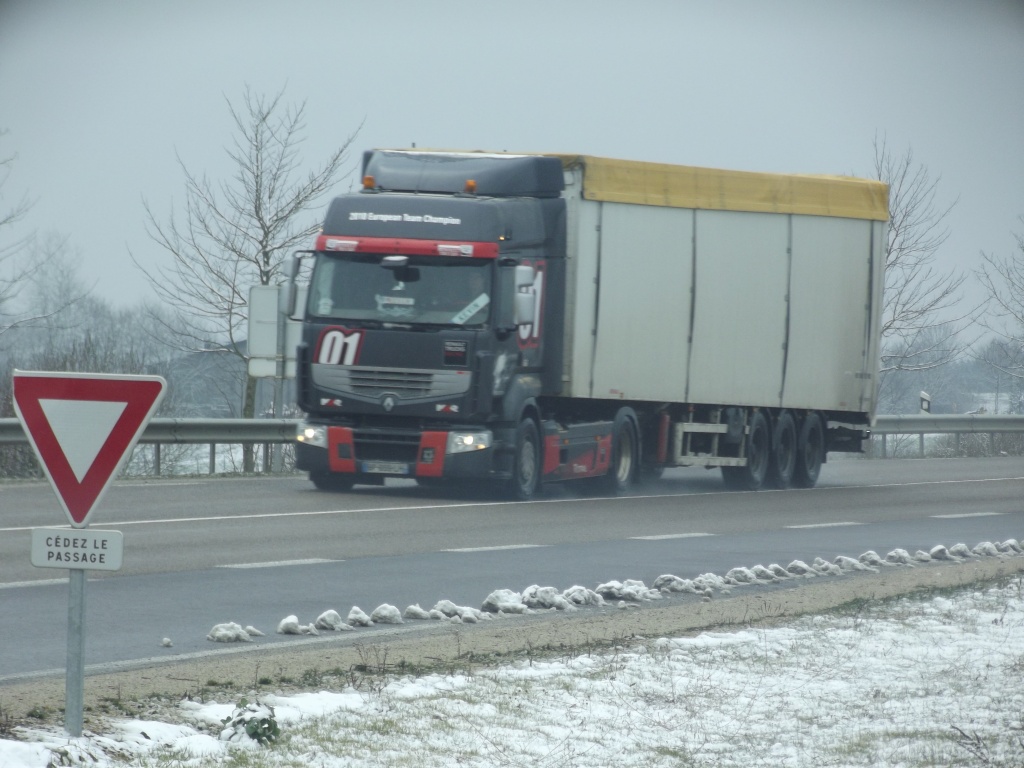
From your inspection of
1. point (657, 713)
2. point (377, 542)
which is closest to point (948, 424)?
point (377, 542)

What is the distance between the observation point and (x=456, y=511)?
17.4 m

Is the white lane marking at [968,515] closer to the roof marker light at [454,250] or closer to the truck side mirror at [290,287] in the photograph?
the roof marker light at [454,250]

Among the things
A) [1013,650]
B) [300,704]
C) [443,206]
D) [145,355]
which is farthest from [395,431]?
[145,355]

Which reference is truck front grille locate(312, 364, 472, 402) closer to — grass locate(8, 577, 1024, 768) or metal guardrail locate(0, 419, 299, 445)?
metal guardrail locate(0, 419, 299, 445)

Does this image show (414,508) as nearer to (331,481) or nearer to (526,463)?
(526,463)

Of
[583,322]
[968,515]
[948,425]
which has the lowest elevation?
[968,515]

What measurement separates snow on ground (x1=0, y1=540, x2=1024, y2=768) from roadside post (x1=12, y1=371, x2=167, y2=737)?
1.77 feet

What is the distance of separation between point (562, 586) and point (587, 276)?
8.94 meters

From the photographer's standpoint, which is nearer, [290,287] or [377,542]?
[377,542]

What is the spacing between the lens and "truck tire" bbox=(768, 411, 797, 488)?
22.9 metres

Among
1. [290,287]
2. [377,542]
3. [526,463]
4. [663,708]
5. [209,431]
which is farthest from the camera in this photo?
[209,431]

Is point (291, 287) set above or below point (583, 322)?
above

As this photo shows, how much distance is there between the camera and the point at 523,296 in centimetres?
1802

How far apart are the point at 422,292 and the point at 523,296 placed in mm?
1099
